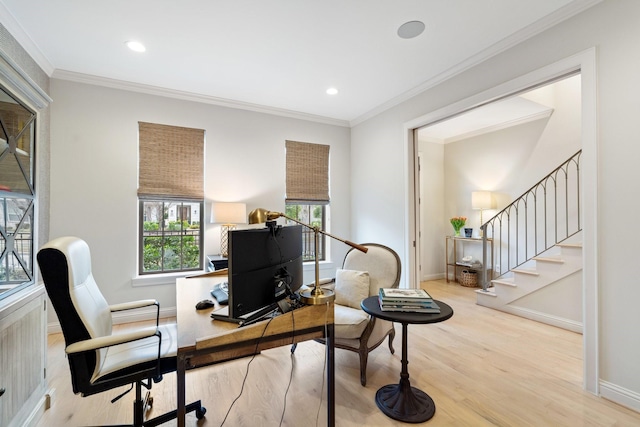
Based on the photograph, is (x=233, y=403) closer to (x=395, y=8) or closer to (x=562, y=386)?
(x=562, y=386)

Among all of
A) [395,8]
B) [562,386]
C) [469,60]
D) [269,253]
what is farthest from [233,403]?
[469,60]

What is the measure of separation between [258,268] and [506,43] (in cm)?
286

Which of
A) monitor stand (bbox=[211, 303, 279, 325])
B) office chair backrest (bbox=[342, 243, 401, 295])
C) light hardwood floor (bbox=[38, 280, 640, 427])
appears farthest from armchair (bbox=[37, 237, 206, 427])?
office chair backrest (bbox=[342, 243, 401, 295])

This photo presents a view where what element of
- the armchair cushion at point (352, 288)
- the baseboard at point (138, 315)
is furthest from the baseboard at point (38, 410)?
the armchair cushion at point (352, 288)

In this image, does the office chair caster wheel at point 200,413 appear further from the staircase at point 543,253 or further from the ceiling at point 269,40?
the staircase at point 543,253

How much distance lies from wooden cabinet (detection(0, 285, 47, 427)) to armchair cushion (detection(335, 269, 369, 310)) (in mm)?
2137

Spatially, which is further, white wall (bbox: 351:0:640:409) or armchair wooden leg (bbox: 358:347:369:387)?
armchair wooden leg (bbox: 358:347:369:387)

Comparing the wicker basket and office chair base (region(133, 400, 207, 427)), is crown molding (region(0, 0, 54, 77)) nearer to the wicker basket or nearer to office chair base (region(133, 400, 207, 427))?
office chair base (region(133, 400, 207, 427))

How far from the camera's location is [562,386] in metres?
2.15

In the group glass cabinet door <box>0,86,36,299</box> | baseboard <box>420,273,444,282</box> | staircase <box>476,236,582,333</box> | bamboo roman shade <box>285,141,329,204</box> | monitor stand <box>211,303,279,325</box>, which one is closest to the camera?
monitor stand <box>211,303,279,325</box>

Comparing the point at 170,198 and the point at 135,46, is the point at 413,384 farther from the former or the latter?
the point at 135,46

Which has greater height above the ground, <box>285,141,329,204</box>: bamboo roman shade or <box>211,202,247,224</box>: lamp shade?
<box>285,141,329,204</box>: bamboo roman shade

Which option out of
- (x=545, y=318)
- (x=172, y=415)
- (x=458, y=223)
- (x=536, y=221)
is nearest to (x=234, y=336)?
(x=172, y=415)

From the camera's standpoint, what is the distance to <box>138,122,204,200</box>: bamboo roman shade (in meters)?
3.49
